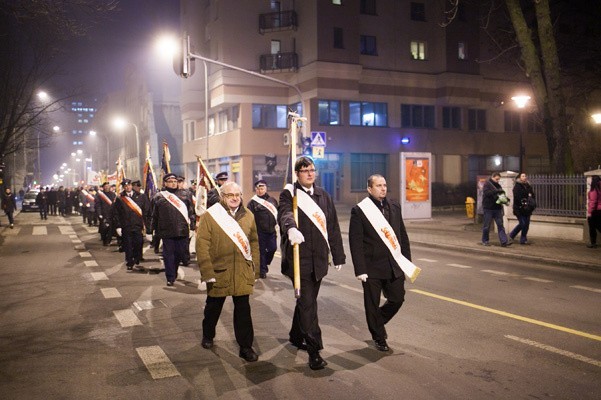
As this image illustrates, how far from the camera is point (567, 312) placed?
802 centimetres

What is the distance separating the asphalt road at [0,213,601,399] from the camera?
509 centimetres

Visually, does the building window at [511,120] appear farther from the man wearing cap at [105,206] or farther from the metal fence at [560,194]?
the man wearing cap at [105,206]

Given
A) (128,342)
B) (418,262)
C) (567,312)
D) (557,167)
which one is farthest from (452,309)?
(557,167)

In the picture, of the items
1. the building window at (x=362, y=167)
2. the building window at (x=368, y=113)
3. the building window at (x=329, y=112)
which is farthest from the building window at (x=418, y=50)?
the building window at (x=362, y=167)

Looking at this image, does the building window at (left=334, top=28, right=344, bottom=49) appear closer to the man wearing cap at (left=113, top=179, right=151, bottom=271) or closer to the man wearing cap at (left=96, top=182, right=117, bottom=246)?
the man wearing cap at (left=96, top=182, right=117, bottom=246)

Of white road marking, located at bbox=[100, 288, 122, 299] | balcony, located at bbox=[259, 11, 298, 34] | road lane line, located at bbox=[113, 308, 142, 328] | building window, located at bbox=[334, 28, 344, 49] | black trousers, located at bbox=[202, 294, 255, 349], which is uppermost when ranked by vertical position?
balcony, located at bbox=[259, 11, 298, 34]

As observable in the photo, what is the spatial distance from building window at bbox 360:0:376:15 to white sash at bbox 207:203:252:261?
38166 millimetres

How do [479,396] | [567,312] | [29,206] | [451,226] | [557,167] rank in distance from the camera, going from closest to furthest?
[479,396] < [567,312] < [557,167] < [451,226] < [29,206]

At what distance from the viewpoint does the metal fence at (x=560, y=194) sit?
1638 centimetres

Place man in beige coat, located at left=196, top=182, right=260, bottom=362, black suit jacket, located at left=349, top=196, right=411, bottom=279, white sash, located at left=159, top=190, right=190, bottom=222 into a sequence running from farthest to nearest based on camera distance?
1. white sash, located at left=159, top=190, right=190, bottom=222
2. black suit jacket, located at left=349, top=196, right=411, bottom=279
3. man in beige coat, located at left=196, top=182, right=260, bottom=362

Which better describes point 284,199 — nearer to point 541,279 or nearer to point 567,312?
point 567,312

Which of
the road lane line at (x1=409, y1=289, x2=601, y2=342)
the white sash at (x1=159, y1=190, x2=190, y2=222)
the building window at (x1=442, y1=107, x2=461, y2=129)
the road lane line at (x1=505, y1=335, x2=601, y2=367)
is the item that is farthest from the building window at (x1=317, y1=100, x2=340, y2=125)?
the road lane line at (x1=505, y1=335, x2=601, y2=367)

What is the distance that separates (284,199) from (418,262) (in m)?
8.29

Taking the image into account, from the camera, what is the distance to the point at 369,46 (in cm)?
4169
